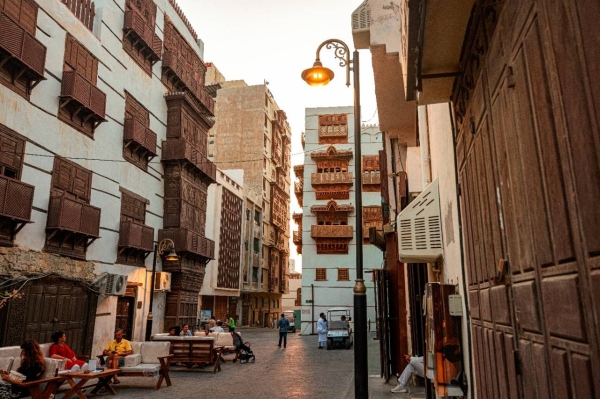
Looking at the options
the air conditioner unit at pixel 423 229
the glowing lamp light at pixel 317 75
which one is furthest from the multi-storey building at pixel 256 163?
the air conditioner unit at pixel 423 229

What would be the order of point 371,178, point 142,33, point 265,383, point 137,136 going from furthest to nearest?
point 371,178 → point 142,33 → point 137,136 → point 265,383

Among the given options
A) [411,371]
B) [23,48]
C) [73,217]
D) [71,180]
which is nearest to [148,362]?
[73,217]

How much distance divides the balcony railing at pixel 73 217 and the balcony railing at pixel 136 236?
86.6 inches

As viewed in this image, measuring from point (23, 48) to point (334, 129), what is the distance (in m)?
33.8

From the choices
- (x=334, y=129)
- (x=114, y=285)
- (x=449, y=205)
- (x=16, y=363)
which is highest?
(x=334, y=129)

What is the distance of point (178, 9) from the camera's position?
28.0m

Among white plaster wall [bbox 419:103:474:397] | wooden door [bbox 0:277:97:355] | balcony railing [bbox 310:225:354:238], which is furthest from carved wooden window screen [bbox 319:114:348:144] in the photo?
white plaster wall [bbox 419:103:474:397]

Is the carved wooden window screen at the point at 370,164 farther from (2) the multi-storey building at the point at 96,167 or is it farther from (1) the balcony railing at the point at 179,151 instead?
(1) the balcony railing at the point at 179,151

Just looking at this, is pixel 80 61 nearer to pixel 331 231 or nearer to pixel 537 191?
pixel 537 191

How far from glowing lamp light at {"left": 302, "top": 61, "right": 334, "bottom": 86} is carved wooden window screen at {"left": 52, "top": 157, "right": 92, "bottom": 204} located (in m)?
12.3

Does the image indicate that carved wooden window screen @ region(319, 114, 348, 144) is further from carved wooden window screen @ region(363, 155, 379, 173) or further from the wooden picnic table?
the wooden picnic table

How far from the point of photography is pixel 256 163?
2189 inches

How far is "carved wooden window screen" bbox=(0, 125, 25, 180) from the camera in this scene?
13.9m

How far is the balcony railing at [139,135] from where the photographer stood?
20922mm
